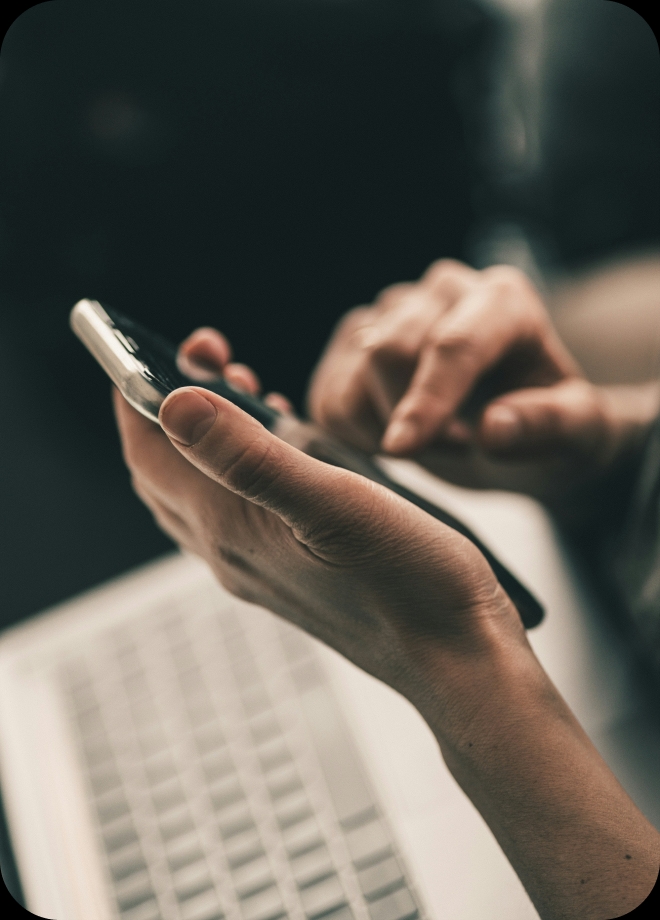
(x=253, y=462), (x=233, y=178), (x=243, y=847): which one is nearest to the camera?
(x=253, y=462)

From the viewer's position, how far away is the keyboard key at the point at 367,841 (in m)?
0.32

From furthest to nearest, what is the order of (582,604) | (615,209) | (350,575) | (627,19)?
1. (615,209)
2. (627,19)
3. (582,604)
4. (350,575)

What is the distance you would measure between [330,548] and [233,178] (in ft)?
1.67

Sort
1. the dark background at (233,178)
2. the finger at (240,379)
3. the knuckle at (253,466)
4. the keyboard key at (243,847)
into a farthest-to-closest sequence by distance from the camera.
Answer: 1. the dark background at (233,178)
2. the finger at (240,379)
3. the keyboard key at (243,847)
4. the knuckle at (253,466)

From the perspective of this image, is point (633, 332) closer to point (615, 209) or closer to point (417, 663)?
point (615, 209)

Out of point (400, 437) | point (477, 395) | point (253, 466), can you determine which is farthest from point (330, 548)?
point (477, 395)

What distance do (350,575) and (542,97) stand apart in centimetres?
68

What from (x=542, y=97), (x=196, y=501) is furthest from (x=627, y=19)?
(x=196, y=501)

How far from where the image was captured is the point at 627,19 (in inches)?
21.6

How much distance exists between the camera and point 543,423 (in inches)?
16.8

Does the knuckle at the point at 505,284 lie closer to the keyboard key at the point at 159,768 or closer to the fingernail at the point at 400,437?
the fingernail at the point at 400,437

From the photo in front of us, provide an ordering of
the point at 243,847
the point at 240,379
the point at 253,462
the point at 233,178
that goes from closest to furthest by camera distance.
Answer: the point at 253,462 → the point at 243,847 → the point at 240,379 → the point at 233,178

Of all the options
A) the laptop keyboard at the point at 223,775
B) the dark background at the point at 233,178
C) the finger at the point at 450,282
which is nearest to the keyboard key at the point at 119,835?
the laptop keyboard at the point at 223,775

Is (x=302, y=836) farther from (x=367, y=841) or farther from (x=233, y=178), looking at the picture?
(x=233, y=178)
